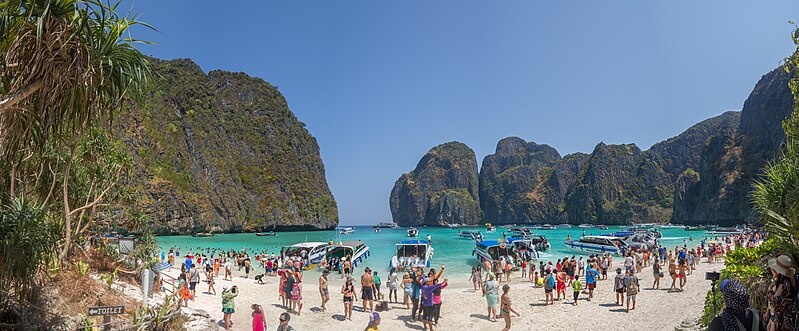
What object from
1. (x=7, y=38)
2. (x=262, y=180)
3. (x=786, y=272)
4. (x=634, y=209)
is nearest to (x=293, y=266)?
(x=7, y=38)

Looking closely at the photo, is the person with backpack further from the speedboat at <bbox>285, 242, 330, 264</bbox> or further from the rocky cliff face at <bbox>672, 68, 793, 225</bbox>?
the rocky cliff face at <bbox>672, 68, 793, 225</bbox>

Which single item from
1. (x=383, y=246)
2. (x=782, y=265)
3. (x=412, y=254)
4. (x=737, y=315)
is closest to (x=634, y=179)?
(x=383, y=246)

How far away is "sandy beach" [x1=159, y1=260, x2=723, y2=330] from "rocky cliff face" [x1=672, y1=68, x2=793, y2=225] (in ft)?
306

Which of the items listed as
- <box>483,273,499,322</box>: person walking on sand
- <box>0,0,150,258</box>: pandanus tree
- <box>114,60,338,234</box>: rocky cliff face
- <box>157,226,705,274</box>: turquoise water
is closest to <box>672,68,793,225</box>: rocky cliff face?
<box>157,226,705,274</box>: turquoise water

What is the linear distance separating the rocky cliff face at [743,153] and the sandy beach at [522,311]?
306 ft

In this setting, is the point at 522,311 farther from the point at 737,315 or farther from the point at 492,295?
the point at 737,315

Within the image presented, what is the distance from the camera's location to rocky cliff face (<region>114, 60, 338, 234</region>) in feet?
219

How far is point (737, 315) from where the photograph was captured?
315 cm

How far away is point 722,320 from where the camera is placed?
3.19 m

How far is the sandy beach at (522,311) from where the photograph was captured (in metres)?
12.5

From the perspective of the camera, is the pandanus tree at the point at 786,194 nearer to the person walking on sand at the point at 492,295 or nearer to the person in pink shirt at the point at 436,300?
the person walking on sand at the point at 492,295

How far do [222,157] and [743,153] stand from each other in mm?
Answer: 118017

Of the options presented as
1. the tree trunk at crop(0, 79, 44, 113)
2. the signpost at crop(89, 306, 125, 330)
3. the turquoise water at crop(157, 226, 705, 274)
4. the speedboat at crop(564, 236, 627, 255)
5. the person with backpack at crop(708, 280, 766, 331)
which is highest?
the tree trunk at crop(0, 79, 44, 113)

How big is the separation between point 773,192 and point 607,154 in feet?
635
